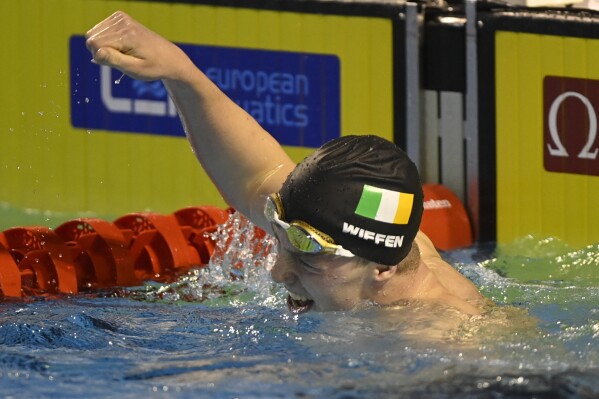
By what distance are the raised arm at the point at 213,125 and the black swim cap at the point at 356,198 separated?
0.35m

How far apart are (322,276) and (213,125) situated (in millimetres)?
493

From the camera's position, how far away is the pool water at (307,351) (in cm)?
258

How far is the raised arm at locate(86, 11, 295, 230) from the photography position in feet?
9.10

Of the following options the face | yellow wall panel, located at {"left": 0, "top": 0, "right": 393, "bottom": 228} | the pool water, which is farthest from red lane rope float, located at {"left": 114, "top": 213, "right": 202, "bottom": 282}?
the face

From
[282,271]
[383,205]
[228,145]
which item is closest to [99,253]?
[228,145]

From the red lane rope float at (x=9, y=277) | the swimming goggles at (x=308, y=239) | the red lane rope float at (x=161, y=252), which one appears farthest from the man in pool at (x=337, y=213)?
the red lane rope float at (x=161, y=252)

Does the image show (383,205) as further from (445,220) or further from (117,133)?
(117,133)

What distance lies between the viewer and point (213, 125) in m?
2.99

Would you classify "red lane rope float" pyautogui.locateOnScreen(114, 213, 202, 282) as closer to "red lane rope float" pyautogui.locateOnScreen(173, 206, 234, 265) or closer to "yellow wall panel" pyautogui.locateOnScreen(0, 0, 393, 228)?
"red lane rope float" pyautogui.locateOnScreen(173, 206, 234, 265)

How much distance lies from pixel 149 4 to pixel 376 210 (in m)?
2.81

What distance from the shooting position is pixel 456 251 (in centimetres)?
480

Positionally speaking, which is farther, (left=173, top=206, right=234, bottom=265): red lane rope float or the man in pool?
(left=173, top=206, right=234, bottom=265): red lane rope float

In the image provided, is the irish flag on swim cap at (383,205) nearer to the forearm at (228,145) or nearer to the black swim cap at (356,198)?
the black swim cap at (356,198)

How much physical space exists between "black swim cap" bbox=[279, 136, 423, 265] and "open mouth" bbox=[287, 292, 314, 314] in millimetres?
196
